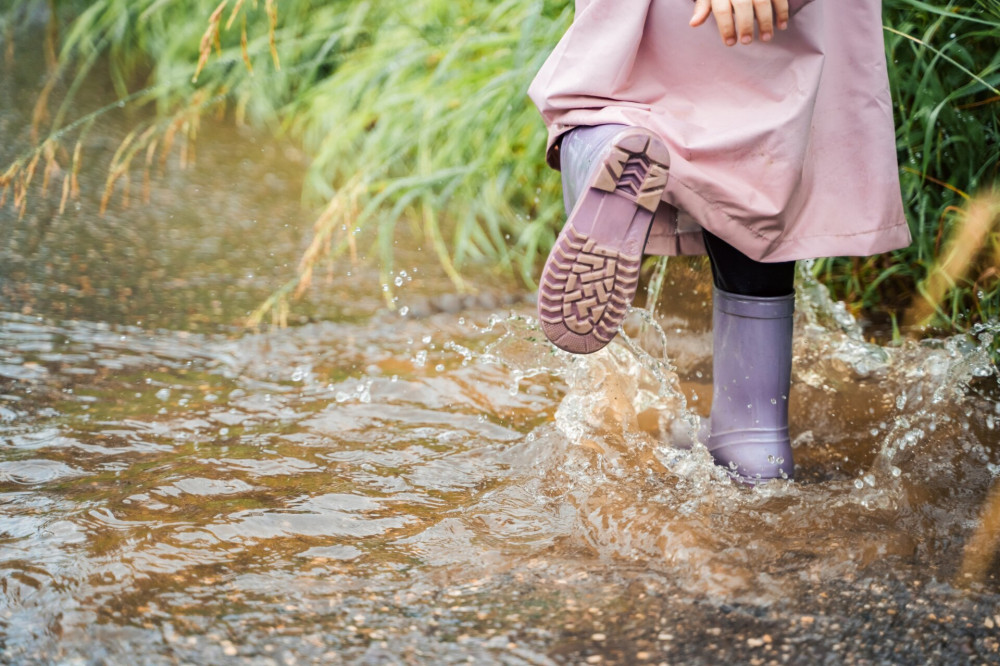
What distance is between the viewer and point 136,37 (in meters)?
4.26

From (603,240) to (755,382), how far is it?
0.36 metres

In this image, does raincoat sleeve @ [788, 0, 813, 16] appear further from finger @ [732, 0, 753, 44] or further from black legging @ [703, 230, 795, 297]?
black legging @ [703, 230, 795, 297]

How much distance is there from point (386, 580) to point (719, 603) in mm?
399

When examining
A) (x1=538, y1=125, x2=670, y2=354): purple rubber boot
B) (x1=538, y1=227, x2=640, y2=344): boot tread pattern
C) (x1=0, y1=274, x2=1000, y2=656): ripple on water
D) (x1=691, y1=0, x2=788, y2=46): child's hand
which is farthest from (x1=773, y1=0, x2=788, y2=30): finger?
(x1=0, y1=274, x2=1000, y2=656): ripple on water

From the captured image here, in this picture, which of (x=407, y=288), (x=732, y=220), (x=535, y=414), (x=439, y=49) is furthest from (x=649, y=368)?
(x=439, y=49)

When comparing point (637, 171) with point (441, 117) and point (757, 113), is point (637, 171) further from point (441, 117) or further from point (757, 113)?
point (441, 117)

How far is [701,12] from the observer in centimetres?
122

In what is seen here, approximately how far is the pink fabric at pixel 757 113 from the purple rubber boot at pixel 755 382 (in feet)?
0.39

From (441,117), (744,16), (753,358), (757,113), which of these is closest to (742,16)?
(744,16)

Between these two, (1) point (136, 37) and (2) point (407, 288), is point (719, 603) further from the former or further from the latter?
(1) point (136, 37)

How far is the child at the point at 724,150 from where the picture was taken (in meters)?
1.22

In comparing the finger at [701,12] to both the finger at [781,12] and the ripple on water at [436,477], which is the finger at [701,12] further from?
the ripple on water at [436,477]

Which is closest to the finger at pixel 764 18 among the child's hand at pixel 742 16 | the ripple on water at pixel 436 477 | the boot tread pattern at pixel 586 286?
the child's hand at pixel 742 16

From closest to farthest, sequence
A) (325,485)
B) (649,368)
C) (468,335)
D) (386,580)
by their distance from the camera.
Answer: (386,580) < (325,485) < (649,368) < (468,335)
